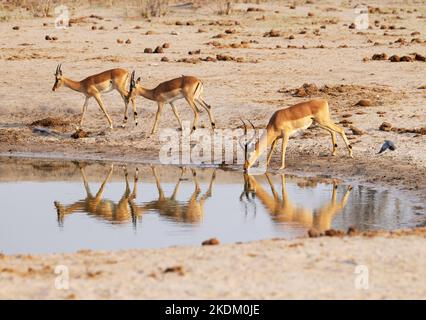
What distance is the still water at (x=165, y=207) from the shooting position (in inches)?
484

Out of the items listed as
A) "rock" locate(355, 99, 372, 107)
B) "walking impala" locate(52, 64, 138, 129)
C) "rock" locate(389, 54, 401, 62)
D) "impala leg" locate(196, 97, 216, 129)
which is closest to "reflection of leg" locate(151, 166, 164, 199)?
"impala leg" locate(196, 97, 216, 129)

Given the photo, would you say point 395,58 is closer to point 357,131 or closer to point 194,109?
point 357,131

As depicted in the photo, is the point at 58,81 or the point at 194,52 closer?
the point at 58,81

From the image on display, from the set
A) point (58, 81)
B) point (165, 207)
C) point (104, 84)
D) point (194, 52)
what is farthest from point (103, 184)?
point (194, 52)

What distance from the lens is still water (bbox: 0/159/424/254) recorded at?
1229 cm

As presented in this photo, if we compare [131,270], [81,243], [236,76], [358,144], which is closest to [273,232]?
[81,243]

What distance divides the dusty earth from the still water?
103 cm

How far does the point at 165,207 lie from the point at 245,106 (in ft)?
20.8

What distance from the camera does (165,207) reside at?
14211mm

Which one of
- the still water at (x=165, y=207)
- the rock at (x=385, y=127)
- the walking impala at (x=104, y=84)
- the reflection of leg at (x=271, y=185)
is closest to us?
the still water at (x=165, y=207)

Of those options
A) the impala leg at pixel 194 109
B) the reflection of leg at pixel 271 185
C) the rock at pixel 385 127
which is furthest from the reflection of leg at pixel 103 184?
the rock at pixel 385 127

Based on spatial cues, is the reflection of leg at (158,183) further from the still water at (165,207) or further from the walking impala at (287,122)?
the walking impala at (287,122)

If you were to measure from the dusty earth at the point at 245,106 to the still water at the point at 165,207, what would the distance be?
3.39ft

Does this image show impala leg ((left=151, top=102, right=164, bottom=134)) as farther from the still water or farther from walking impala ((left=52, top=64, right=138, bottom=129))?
Result: the still water
